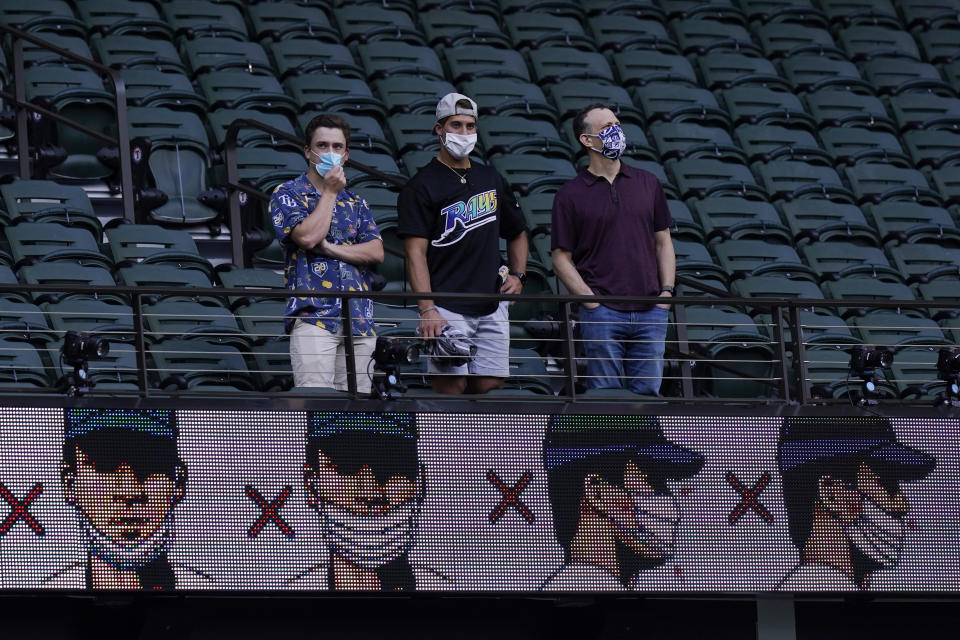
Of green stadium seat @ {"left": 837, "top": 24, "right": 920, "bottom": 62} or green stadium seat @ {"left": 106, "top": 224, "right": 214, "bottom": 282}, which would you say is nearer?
green stadium seat @ {"left": 106, "top": 224, "right": 214, "bottom": 282}

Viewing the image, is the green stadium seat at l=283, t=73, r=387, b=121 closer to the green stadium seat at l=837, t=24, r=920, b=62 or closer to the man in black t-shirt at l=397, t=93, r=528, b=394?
the man in black t-shirt at l=397, t=93, r=528, b=394

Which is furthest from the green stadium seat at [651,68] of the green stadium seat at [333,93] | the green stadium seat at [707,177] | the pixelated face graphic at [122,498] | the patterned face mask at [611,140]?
the pixelated face graphic at [122,498]

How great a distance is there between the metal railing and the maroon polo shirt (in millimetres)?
224

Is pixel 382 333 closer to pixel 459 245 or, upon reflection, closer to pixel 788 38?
pixel 459 245

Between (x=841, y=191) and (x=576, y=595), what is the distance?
442cm

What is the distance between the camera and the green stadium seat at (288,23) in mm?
10328

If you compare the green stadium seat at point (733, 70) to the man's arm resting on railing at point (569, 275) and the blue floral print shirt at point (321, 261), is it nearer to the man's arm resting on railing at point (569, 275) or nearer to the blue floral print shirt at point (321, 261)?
the man's arm resting on railing at point (569, 275)

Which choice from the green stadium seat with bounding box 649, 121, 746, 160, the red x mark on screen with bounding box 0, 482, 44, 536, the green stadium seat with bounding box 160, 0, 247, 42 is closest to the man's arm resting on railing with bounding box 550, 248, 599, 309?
the red x mark on screen with bounding box 0, 482, 44, 536

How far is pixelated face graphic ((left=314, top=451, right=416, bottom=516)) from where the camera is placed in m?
5.81

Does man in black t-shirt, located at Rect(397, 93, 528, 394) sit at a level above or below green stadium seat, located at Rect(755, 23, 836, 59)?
below

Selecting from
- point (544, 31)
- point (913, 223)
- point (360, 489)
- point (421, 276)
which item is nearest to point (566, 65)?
point (544, 31)

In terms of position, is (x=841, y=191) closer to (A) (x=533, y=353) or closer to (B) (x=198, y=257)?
(A) (x=533, y=353)

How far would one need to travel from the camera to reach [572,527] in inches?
234

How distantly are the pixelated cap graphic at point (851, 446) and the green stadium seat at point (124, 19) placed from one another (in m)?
5.36
